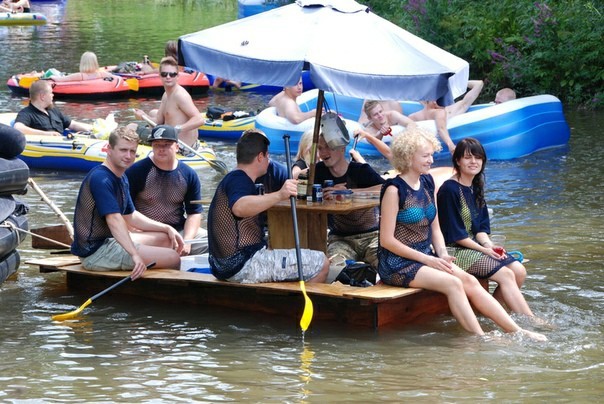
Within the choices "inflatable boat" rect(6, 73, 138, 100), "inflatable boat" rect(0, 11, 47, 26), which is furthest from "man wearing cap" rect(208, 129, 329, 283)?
"inflatable boat" rect(0, 11, 47, 26)

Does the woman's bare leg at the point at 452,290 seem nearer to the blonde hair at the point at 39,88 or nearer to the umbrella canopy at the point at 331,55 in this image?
the umbrella canopy at the point at 331,55

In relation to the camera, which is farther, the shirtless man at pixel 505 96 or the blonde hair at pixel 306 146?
the shirtless man at pixel 505 96

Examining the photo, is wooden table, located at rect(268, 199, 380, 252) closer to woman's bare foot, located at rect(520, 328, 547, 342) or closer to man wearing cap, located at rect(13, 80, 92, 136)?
woman's bare foot, located at rect(520, 328, 547, 342)

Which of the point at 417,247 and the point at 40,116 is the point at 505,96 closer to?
the point at 40,116

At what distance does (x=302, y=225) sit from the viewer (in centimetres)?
782

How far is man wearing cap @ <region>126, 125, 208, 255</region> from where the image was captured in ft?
27.5

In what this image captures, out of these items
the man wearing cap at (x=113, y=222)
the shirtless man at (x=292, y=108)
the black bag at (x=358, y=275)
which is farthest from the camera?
the shirtless man at (x=292, y=108)

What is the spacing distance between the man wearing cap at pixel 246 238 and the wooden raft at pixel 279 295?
9cm

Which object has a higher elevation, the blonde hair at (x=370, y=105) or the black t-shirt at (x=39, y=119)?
the blonde hair at (x=370, y=105)

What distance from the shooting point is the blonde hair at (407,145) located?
719cm

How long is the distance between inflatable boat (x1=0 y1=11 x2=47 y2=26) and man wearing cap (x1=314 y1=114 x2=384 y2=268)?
85.9ft

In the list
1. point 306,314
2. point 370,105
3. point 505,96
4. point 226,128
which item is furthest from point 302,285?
point 226,128

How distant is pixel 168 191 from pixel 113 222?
911 mm

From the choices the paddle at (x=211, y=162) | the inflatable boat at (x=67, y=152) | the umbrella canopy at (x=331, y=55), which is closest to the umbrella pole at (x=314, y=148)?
the umbrella canopy at (x=331, y=55)
